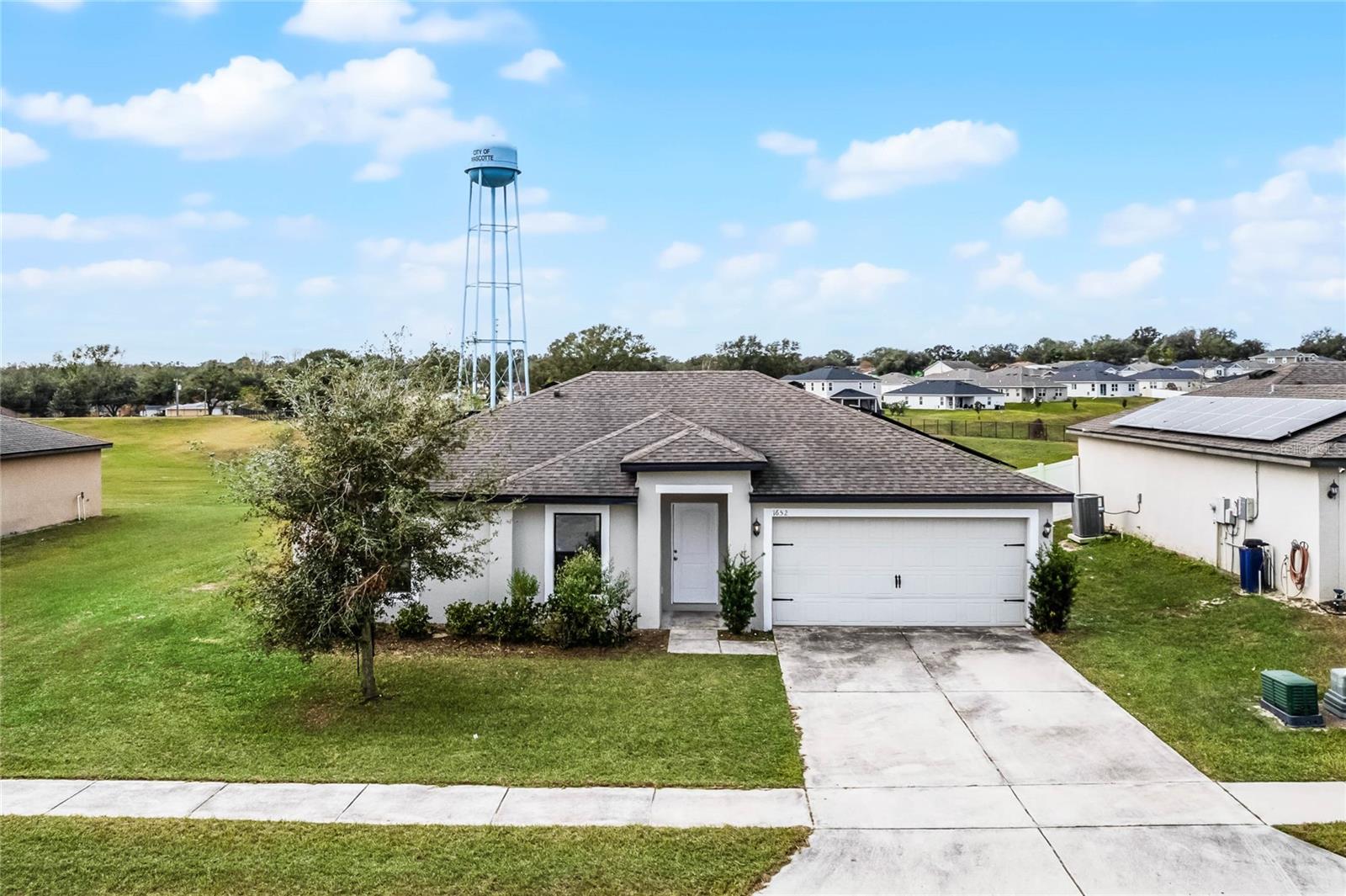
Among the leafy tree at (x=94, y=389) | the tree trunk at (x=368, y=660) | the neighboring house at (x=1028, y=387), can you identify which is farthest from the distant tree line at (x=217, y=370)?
the tree trunk at (x=368, y=660)

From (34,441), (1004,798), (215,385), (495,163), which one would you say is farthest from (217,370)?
(1004,798)

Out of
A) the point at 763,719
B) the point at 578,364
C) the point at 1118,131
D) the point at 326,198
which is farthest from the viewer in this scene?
the point at 578,364

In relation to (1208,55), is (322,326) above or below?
below

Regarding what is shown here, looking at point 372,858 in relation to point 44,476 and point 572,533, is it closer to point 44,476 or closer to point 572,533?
point 572,533

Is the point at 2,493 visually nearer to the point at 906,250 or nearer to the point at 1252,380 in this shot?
the point at 906,250

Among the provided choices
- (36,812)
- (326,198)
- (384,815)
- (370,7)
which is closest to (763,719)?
(384,815)

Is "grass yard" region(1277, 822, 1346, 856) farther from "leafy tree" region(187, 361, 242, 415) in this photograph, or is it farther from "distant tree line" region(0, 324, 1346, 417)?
"leafy tree" region(187, 361, 242, 415)
